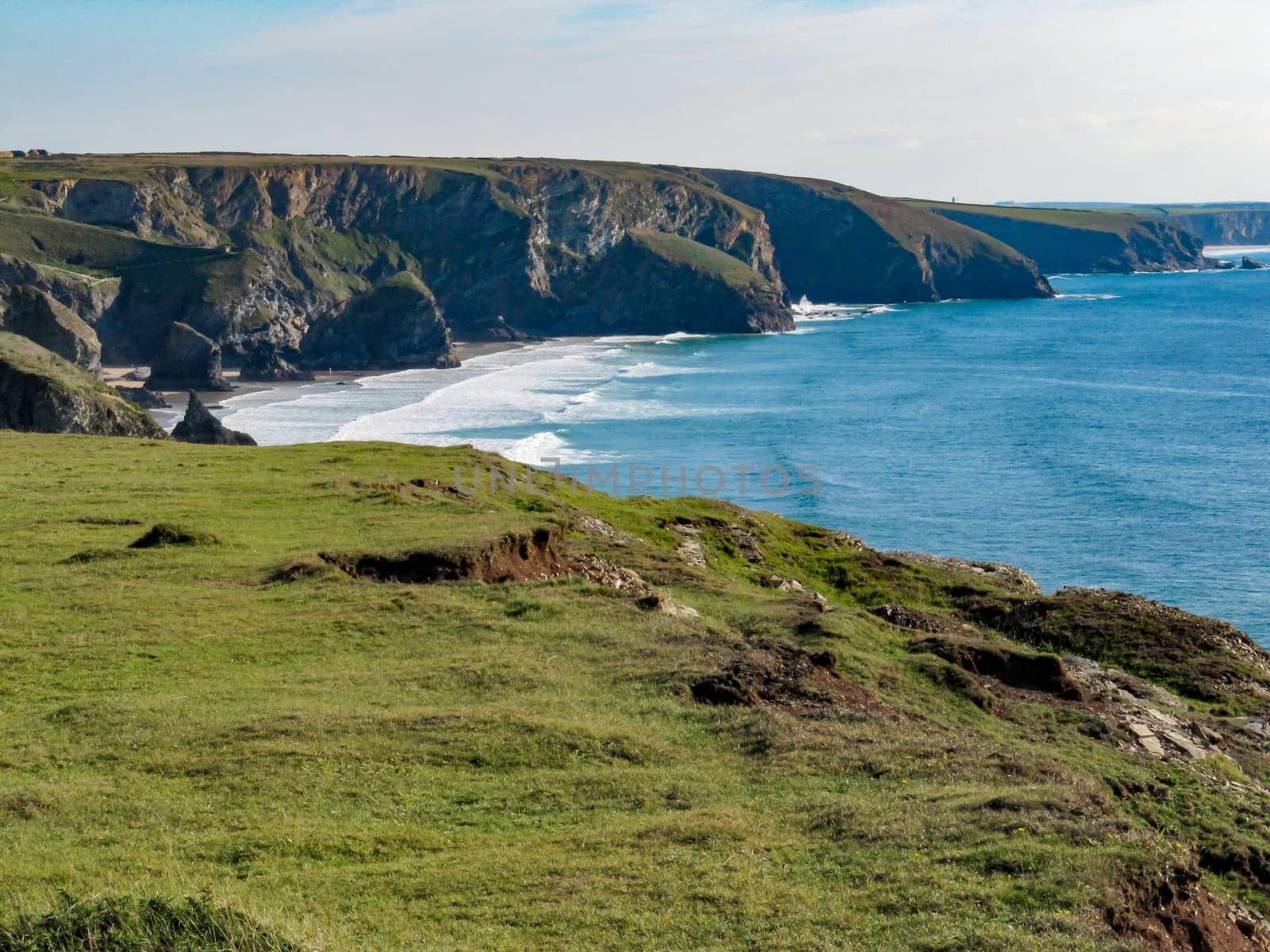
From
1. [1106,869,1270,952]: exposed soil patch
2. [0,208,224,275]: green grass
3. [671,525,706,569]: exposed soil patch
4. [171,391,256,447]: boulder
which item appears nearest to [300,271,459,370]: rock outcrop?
[0,208,224,275]: green grass

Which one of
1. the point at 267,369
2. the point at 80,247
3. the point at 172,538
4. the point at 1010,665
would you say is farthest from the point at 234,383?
the point at 1010,665

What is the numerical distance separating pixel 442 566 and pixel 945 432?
3025 inches

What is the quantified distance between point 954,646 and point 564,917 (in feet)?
52.9

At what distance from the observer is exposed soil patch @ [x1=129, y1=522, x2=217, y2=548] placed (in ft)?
96.0

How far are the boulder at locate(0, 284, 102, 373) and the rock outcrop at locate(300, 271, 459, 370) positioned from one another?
46.6 metres

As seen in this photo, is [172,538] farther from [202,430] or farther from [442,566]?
[202,430]

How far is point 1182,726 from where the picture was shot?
81.6ft

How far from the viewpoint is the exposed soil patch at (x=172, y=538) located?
29.3 m

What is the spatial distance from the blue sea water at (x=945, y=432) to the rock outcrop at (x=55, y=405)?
933 inches

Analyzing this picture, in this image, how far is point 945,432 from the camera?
322 ft

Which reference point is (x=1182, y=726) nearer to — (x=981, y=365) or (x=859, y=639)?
(x=859, y=639)

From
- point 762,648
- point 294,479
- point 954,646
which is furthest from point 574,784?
point 294,479

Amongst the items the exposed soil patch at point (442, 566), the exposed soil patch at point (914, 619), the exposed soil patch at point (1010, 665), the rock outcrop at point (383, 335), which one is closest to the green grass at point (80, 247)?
the rock outcrop at point (383, 335)

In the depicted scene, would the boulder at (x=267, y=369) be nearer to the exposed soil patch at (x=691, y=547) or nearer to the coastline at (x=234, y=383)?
the coastline at (x=234, y=383)
